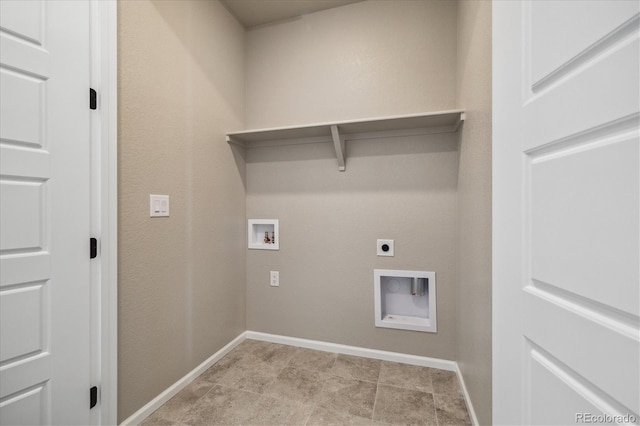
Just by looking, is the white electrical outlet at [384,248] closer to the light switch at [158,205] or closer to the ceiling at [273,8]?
the light switch at [158,205]

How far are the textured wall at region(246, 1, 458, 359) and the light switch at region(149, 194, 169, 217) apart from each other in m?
0.87

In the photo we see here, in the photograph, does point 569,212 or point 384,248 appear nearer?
point 569,212

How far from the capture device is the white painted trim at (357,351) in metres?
1.93

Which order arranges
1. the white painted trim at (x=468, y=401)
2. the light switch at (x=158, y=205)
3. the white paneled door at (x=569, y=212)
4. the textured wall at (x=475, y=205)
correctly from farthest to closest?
1. the light switch at (x=158, y=205)
2. the white painted trim at (x=468, y=401)
3. the textured wall at (x=475, y=205)
4. the white paneled door at (x=569, y=212)

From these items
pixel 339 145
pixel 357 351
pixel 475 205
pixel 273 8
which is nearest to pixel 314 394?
pixel 357 351

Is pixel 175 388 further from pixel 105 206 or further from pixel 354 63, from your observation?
pixel 354 63

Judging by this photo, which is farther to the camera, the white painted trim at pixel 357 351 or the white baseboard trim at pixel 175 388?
the white painted trim at pixel 357 351

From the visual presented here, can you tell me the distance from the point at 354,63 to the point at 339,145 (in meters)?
0.72

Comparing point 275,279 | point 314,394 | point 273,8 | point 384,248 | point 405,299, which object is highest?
point 273,8

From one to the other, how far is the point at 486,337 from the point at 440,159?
125 centimetres

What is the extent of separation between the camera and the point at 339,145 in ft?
6.62

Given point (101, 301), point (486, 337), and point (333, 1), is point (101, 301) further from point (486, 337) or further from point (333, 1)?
point (333, 1)

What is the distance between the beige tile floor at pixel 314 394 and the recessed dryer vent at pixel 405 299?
1.03 feet

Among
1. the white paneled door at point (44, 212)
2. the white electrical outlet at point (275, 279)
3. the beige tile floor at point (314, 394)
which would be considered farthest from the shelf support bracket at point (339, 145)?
the beige tile floor at point (314, 394)
